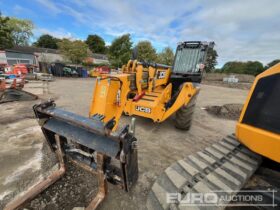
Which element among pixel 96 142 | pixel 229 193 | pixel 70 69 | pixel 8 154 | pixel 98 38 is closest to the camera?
pixel 229 193

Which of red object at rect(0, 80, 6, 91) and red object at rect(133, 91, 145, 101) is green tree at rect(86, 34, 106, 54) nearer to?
red object at rect(0, 80, 6, 91)

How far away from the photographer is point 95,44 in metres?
53.3

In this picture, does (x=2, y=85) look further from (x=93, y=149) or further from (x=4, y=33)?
(x=4, y=33)

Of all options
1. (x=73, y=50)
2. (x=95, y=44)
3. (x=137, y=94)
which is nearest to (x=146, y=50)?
(x=73, y=50)

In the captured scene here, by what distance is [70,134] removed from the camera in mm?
2021

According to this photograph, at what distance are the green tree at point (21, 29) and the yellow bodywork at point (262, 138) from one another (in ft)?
173

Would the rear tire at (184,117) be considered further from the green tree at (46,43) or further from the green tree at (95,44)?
the green tree at (46,43)

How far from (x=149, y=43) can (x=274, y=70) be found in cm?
3286

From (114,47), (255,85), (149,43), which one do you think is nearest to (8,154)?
(255,85)

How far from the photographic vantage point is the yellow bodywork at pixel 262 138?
1.54m

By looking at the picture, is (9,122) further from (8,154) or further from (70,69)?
(70,69)

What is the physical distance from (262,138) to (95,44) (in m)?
58.3

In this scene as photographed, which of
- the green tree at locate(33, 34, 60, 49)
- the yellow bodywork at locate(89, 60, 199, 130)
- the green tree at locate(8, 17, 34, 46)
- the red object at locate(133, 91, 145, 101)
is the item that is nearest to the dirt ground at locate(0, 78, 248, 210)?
the yellow bodywork at locate(89, 60, 199, 130)

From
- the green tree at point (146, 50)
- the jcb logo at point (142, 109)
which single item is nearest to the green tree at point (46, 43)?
the green tree at point (146, 50)
